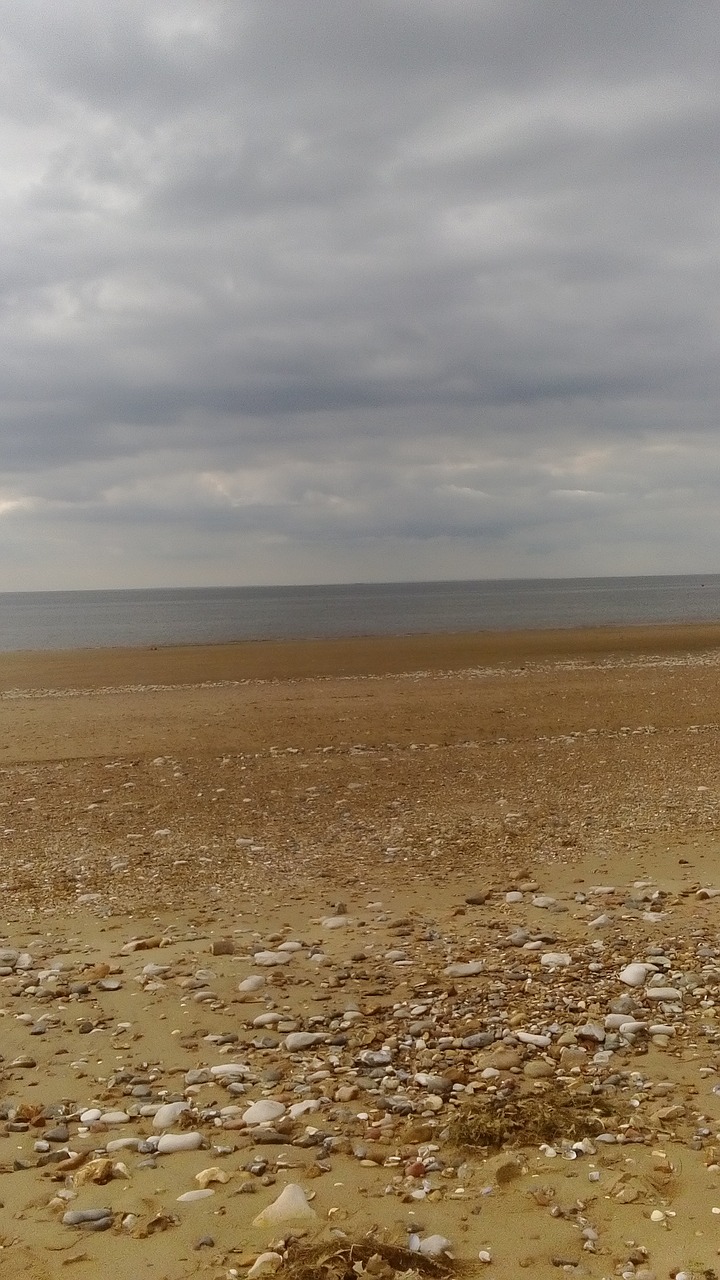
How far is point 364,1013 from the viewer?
20.4ft

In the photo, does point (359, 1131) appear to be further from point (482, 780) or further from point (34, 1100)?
point (482, 780)

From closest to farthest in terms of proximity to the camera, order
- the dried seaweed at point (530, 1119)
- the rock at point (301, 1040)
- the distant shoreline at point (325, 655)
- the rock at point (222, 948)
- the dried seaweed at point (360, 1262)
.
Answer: the dried seaweed at point (360, 1262) < the dried seaweed at point (530, 1119) < the rock at point (301, 1040) < the rock at point (222, 948) < the distant shoreline at point (325, 655)

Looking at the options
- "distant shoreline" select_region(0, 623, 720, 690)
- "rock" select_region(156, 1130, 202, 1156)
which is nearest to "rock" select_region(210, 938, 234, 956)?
"rock" select_region(156, 1130, 202, 1156)

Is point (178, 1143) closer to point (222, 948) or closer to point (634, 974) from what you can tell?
point (222, 948)

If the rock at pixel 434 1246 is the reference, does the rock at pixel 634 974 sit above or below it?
below

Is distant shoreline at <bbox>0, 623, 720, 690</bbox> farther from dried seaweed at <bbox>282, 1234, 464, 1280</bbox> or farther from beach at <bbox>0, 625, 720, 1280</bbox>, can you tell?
dried seaweed at <bbox>282, 1234, 464, 1280</bbox>

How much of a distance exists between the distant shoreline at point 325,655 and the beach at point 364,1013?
2125 centimetres

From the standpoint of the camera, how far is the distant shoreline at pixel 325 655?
37156 mm

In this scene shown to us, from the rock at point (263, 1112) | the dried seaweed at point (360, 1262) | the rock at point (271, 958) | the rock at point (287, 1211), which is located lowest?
the rock at point (271, 958)

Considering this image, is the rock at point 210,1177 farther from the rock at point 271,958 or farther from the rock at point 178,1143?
the rock at point 271,958

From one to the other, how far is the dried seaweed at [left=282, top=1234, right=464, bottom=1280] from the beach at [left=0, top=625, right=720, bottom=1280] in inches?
0.7

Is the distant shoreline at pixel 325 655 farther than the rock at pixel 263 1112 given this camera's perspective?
Yes

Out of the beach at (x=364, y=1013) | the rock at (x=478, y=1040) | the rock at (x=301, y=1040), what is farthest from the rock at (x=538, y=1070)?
the rock at (x=301, y=1040)

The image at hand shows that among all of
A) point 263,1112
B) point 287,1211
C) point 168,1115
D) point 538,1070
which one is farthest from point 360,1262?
point 538,1070
